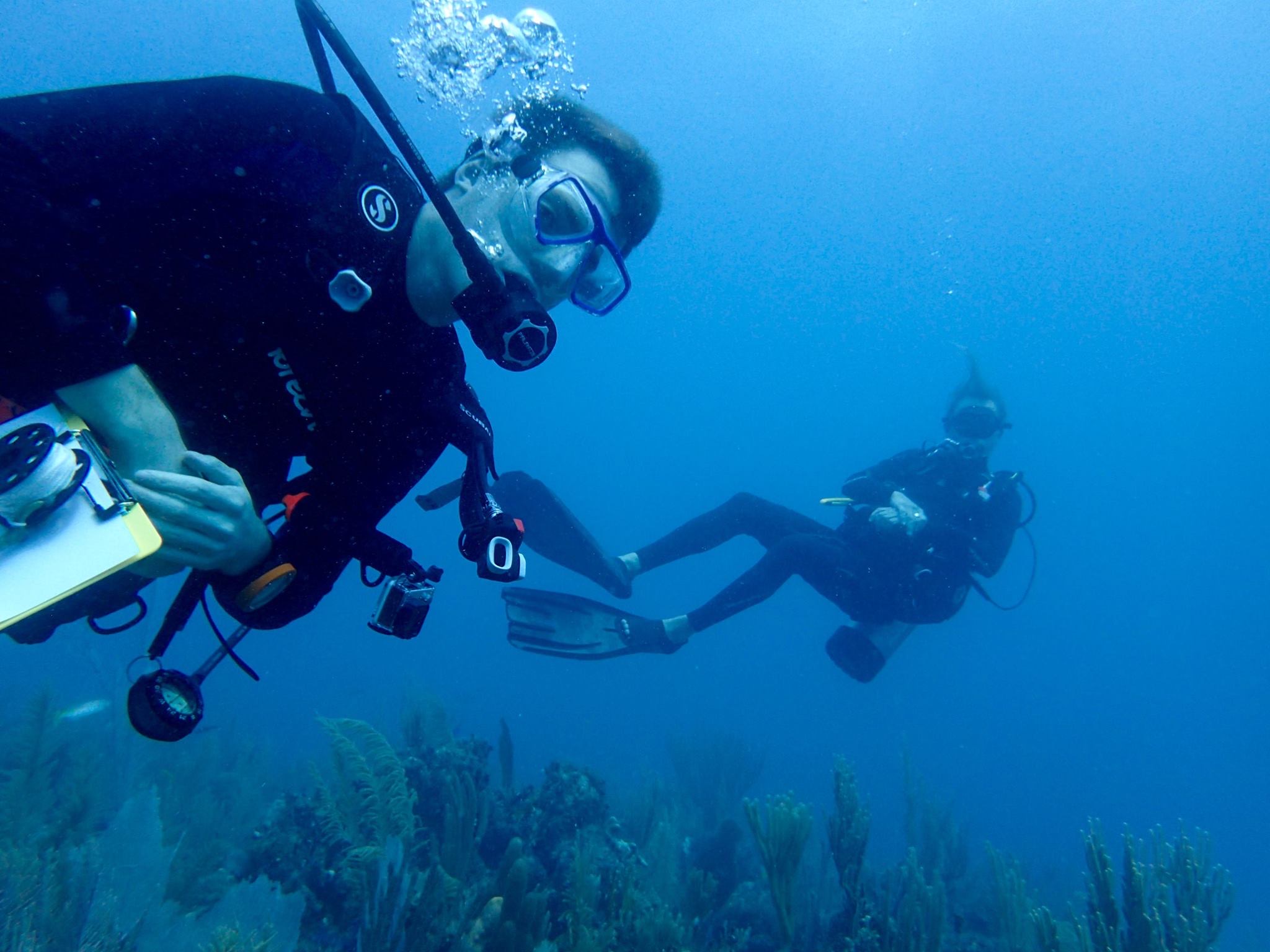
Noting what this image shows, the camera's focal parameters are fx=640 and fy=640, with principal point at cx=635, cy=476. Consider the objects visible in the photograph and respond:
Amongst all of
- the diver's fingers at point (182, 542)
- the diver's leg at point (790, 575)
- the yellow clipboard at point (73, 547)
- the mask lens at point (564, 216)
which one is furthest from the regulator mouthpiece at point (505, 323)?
the diver's leg at point (790, 575)

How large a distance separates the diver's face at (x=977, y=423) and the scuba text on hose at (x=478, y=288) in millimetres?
8664

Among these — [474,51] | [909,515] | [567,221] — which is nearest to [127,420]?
[567,221]

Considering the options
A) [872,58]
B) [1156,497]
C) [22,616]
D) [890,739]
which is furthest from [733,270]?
[1156,497]

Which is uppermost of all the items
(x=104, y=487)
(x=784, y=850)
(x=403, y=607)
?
(x=104, y=487)

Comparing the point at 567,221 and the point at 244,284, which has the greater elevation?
the point at 567,221

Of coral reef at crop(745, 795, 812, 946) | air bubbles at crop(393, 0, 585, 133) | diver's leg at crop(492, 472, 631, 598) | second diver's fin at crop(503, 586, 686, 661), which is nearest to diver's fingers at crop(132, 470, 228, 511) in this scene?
coral reef at crop(745, 795, 812, 946)

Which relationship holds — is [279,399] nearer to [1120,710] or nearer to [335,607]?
[335,607]

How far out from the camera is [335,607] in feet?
142

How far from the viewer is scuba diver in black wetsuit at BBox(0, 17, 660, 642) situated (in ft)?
3.55

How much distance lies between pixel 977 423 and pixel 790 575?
388cm

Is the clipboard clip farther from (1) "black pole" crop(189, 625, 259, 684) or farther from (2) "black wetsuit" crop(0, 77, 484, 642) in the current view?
(1) "black pole" crop(189, 625, 259, 684)

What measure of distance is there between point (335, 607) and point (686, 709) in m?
25.6

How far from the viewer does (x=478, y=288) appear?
5.81 feet

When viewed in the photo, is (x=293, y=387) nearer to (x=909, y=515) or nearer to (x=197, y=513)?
(x=197, y=513)
